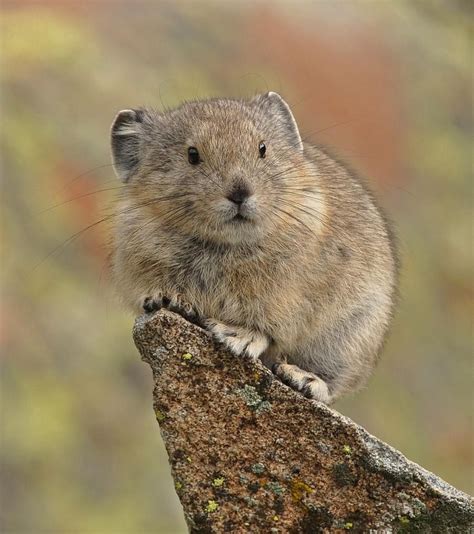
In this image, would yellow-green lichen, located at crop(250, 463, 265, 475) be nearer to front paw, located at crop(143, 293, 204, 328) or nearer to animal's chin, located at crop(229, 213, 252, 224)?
front paw, located at crop(143, 293, 204, 328)

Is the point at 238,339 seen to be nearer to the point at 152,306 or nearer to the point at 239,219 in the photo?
the point at 152,306

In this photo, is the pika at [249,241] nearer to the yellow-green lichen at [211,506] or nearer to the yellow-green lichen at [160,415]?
the yellow-green lichen at [160,415]

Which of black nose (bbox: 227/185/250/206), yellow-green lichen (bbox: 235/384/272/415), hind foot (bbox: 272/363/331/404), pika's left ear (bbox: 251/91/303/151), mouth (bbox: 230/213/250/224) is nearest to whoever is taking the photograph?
yellow-green lichen (bbox: 235/384/272/415)

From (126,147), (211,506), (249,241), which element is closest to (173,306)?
(249,241)

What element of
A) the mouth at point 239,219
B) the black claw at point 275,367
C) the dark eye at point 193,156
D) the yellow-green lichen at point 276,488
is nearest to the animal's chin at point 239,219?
the mouth at point 239,219

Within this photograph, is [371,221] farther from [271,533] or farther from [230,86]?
[230,86]

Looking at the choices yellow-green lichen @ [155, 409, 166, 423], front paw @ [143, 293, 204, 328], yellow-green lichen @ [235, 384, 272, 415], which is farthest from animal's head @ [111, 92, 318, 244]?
yellow-green lichen @ [155, 409, 166, 423]

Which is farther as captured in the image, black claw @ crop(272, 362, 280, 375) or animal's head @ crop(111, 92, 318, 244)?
black claw @ crop(272, 362, 280, 375)
